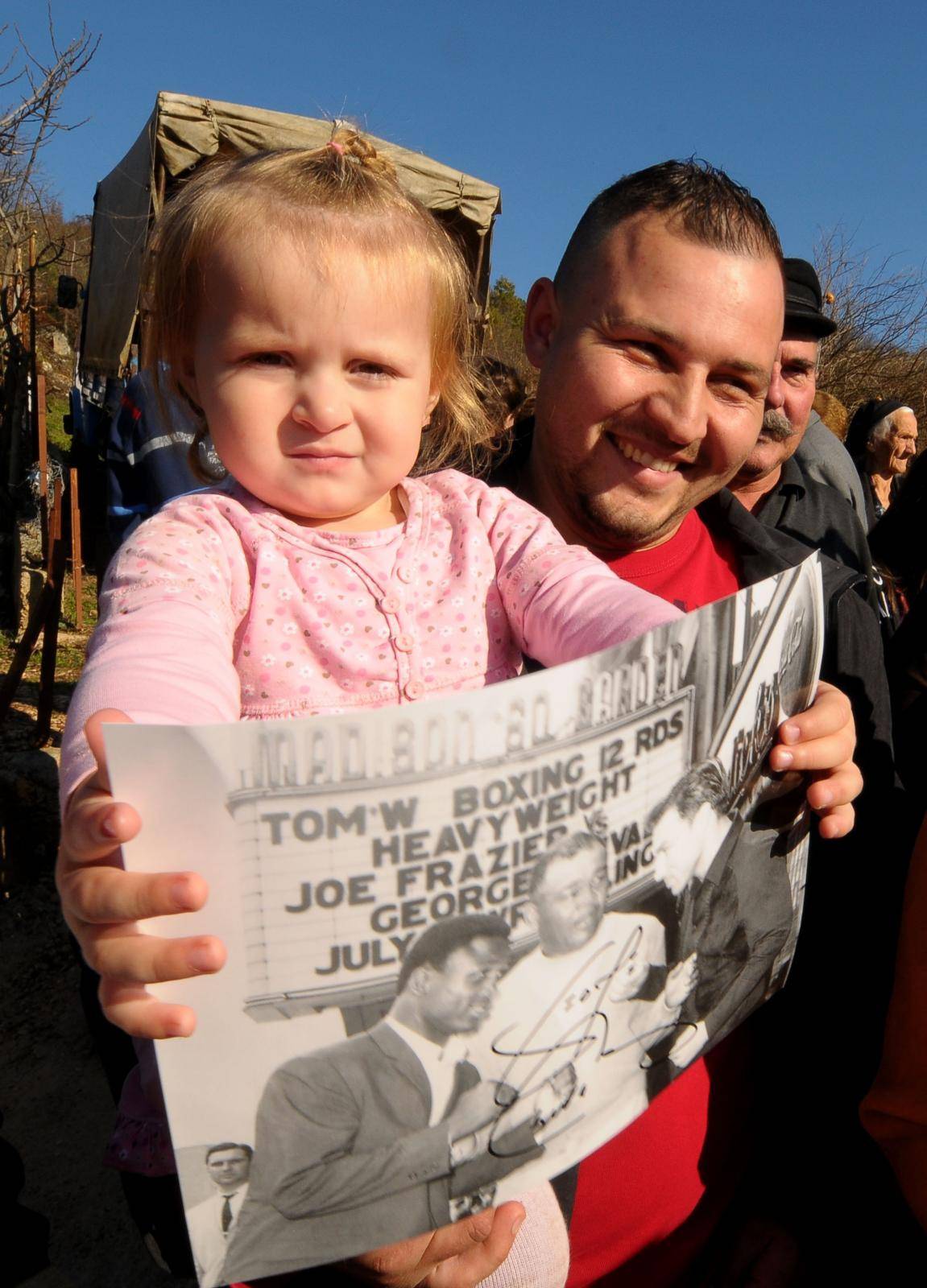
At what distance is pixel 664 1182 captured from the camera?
1.23 metres

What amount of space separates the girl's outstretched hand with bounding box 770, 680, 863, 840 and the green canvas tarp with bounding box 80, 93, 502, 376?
4.27m

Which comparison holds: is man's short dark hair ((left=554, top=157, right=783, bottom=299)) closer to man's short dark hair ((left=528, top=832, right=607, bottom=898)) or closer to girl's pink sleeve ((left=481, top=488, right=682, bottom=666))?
girl's pink sleeve ((left=481, top=488, right=682, bottom=666))

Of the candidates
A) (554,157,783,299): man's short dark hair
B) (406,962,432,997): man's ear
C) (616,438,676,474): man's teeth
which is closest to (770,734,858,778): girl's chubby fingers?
(406,962,432,997): man's ear

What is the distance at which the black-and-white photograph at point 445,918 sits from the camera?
1.97ft

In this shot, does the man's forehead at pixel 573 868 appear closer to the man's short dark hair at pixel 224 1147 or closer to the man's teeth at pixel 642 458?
the man's short dark hair at pixel 224 1147

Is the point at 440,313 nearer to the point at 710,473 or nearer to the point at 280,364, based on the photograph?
the point at 280,364

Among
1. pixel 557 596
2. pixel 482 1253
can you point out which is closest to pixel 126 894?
pixel 557 596

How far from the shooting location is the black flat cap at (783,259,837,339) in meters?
2.79

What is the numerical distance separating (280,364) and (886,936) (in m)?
1.22

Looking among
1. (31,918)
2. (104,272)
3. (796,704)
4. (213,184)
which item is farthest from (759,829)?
(104,272)

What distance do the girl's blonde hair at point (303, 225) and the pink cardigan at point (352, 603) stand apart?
0.80 feet

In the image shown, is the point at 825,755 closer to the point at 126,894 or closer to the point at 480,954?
the point at 480,954

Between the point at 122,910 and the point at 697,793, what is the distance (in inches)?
20.3

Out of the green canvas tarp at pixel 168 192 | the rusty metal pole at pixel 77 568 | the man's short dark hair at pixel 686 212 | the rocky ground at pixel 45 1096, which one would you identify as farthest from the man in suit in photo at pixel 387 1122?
the rusty metal pole at pixel 77 568
